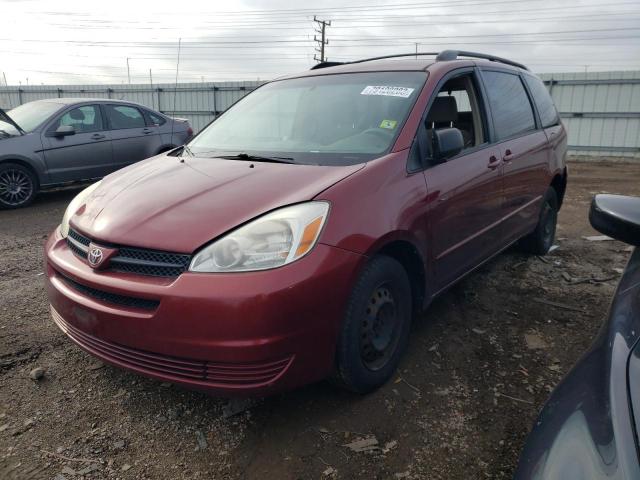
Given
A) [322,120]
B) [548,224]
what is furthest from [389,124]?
[548,224]

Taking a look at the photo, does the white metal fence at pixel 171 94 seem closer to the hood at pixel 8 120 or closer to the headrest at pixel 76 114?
the headrest at pixel 76 114

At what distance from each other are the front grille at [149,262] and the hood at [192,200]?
32mm

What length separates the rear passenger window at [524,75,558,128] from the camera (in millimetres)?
4426

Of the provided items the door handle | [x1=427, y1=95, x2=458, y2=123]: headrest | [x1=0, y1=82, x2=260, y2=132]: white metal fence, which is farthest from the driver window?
[x1=0, y1=82, x2=260, y2=132]: white metal fence

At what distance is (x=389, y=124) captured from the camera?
2.74 m

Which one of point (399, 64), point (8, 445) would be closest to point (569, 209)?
point (399, 64)

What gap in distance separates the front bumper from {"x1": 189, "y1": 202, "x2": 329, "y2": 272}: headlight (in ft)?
0.15

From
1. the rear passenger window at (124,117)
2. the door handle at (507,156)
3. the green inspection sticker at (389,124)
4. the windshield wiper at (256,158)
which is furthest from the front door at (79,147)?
the door handle at (507,156)

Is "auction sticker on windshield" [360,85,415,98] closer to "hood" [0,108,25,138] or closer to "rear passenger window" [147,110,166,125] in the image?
"hood" [0,108,25,138]

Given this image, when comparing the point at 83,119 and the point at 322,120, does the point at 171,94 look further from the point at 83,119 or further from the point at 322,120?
the point at 322,120

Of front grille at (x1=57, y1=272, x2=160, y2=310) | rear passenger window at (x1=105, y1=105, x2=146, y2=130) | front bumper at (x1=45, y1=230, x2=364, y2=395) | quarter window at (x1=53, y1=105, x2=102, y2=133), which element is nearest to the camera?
front bumper at (x1=45, y1=230, x2=364, y2=395)

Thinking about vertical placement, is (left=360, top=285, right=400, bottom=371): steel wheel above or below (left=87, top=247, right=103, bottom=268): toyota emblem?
below

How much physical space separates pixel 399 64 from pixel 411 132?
31.3 inches

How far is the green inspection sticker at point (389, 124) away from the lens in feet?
8.92
